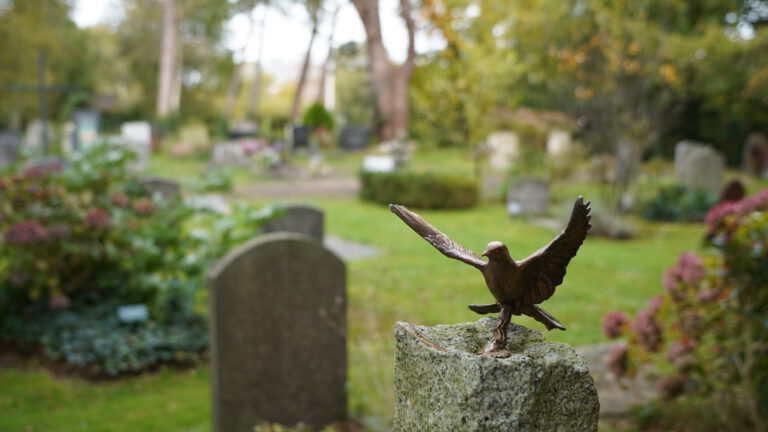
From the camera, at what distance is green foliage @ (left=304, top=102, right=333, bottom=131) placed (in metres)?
24.2

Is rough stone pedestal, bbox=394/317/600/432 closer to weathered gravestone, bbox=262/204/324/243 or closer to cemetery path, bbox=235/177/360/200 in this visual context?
weathered gravestone, bbox=262/204/324/243

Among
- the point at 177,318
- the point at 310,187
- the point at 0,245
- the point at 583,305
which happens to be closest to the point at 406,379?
the point at 177,318

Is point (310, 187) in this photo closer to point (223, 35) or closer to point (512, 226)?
point (512, 226)

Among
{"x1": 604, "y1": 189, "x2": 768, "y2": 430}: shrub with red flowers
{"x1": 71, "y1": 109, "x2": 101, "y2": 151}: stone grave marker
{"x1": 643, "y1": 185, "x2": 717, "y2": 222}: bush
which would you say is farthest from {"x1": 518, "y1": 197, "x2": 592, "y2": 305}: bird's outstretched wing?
{"x1": 71, "y1": 109, "x2": 101, "y2": 151}: stone grave marker

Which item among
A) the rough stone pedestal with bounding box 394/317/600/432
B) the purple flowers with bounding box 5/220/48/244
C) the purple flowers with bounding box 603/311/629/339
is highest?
the rough stone pedestal with bounding box 394/317/600/432

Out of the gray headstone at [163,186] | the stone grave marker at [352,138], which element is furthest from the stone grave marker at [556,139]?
the gray headstone at [163,186]

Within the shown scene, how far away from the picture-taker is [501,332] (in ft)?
5.12

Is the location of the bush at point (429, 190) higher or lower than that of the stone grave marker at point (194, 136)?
lower

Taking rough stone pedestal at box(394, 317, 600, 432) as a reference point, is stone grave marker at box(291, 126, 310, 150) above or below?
below

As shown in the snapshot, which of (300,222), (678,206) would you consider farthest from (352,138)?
(300,222)

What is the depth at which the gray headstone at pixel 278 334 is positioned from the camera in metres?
4.68

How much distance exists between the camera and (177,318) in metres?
6.72

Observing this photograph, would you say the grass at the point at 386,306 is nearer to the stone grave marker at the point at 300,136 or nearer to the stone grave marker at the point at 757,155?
the stone grave marker at the point at 757,155

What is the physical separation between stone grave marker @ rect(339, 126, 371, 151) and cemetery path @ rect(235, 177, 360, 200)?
→ 31.3 feet
